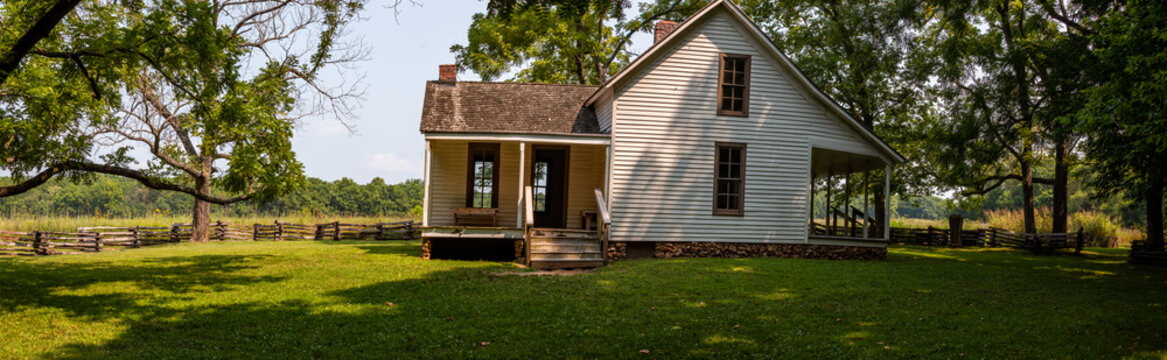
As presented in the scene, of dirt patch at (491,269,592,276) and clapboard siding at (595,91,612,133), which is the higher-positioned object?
clapboard siding at (595,91,612,133)

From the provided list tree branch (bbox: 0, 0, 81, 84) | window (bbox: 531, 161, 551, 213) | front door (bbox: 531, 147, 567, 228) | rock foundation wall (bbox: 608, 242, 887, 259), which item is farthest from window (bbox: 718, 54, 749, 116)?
tree branch (bbox: 0, 0, 81, 84)

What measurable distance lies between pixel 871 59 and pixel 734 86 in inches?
496

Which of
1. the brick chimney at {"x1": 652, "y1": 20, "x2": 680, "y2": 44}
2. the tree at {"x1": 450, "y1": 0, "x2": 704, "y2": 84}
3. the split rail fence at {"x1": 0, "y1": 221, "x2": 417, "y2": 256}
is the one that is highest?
the tree at {"x1": 450, "y1": 0, "x2": 704, "y2": 84}

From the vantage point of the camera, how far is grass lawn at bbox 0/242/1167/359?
6988 millimetres

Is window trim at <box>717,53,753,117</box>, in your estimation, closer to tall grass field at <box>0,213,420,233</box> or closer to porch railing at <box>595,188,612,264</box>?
porch railing at <box>595,188,612,264</box>

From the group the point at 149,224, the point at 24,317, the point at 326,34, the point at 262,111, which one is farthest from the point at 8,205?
the point at 24,317

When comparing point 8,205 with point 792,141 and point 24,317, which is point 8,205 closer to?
point 24,317

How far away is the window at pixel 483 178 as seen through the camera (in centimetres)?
1750

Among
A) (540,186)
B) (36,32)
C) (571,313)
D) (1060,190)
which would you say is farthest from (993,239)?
(36,32)

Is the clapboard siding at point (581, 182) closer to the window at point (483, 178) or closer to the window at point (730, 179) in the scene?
the window at point (483, 178)

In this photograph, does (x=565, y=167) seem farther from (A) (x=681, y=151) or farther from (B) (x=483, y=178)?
(A) (x=681, y=151)

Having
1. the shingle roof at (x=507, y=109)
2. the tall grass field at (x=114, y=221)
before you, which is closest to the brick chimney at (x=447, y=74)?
the shingle roof at (x=507, y=109)

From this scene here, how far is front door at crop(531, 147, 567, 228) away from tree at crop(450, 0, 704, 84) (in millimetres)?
10815

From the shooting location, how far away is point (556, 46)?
29.5 m
